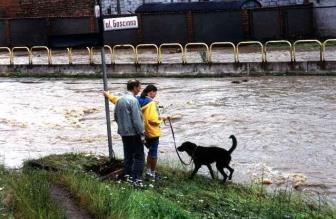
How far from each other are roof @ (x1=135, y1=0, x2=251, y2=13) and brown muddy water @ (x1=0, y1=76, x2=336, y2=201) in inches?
449

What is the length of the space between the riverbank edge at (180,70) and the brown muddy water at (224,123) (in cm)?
80

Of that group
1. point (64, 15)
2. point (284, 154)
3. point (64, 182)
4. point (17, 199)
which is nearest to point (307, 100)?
point (284, 154)

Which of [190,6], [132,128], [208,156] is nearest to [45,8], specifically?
[190,6]

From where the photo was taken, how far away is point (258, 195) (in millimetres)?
10539

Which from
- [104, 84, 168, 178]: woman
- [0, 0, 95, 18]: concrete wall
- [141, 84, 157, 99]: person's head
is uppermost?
[0, 0, 95, 18]: concrete wall

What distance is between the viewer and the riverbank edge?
2681 cm

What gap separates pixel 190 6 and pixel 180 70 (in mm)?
11305

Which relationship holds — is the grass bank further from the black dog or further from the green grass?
the black dog

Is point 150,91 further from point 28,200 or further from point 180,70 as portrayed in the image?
point 180,70

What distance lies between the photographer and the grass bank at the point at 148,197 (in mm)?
7391

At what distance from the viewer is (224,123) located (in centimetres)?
1808

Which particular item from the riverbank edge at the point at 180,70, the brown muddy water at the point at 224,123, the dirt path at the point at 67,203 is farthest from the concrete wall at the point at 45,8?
the dirt path at the point at 67,203

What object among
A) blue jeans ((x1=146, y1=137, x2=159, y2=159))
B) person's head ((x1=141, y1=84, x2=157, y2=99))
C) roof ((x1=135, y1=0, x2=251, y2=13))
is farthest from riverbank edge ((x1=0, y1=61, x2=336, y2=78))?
person's head ((x1=141, y1=84, x2=157, y2=99))

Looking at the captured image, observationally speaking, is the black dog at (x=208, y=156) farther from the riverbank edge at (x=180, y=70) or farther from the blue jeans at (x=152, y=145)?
the riverbank edge at (x=180, y=70)
